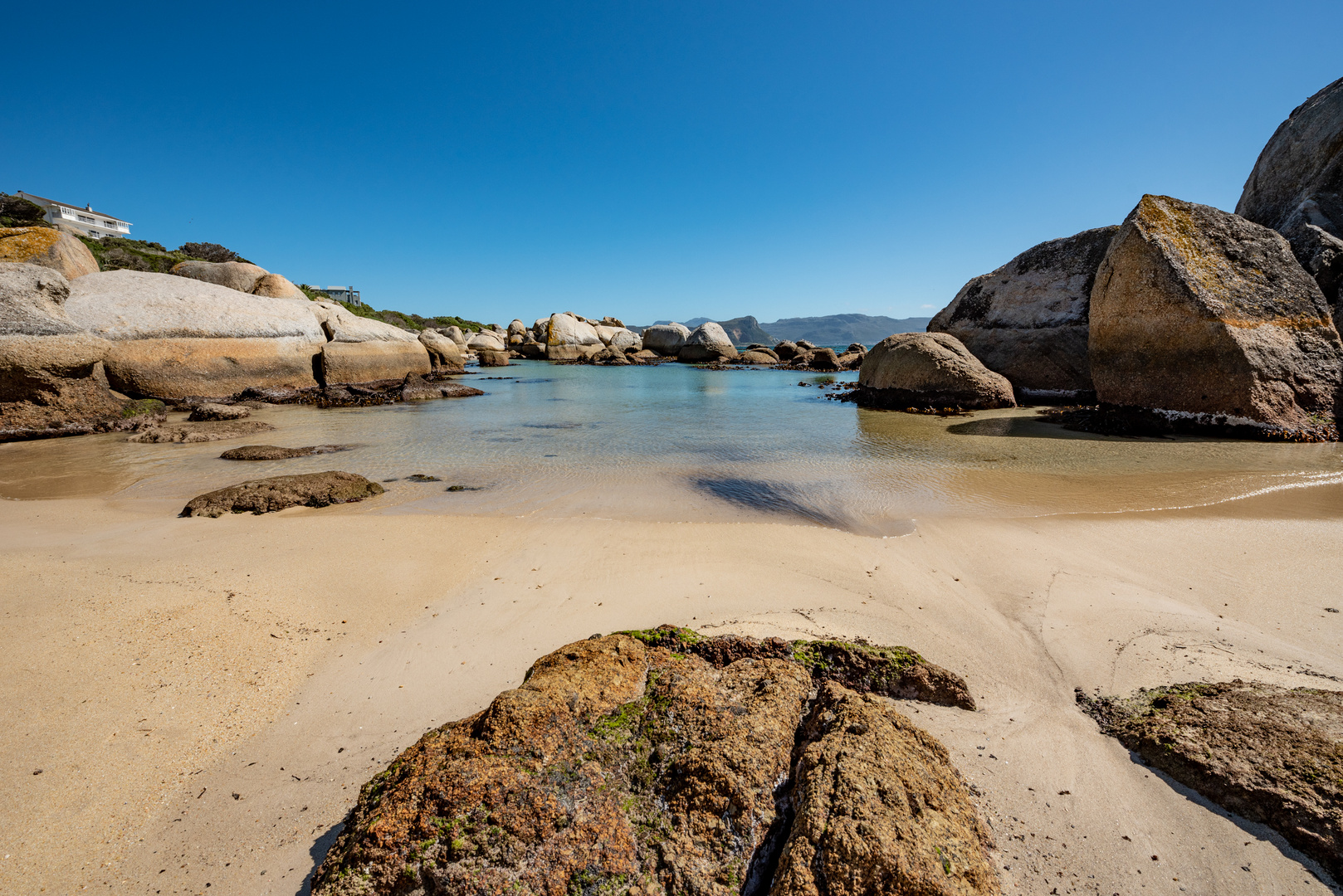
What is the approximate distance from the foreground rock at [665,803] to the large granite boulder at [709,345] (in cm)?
3945

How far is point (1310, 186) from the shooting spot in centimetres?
1193

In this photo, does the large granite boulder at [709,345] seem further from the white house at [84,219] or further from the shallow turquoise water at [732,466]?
the white house at [84,219]

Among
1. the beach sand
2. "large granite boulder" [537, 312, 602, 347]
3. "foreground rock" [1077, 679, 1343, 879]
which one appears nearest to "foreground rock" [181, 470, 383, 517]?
the beach sand

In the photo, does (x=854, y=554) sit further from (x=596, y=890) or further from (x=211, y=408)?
(x=211, y=408)

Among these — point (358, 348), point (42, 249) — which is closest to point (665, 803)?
point (42, 249)

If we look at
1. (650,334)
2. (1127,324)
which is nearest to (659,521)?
(1127,324)

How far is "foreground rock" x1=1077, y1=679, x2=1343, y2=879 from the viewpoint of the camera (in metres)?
1.57

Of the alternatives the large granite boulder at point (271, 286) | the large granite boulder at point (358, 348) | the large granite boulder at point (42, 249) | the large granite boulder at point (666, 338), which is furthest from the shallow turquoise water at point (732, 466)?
the large granite boulder at point (666, 338)

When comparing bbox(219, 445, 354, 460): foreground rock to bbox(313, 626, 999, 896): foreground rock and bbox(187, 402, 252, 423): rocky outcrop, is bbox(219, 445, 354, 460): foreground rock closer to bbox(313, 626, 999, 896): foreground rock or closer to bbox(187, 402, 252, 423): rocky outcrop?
bbox(187, 402, 252, 423): rocky outcrop

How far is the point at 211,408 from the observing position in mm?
10477

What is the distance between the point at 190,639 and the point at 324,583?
2.68 ft

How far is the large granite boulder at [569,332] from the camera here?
40688 millimetres

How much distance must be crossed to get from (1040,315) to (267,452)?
17.2 m

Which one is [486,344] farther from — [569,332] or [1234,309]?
[1234,309]
